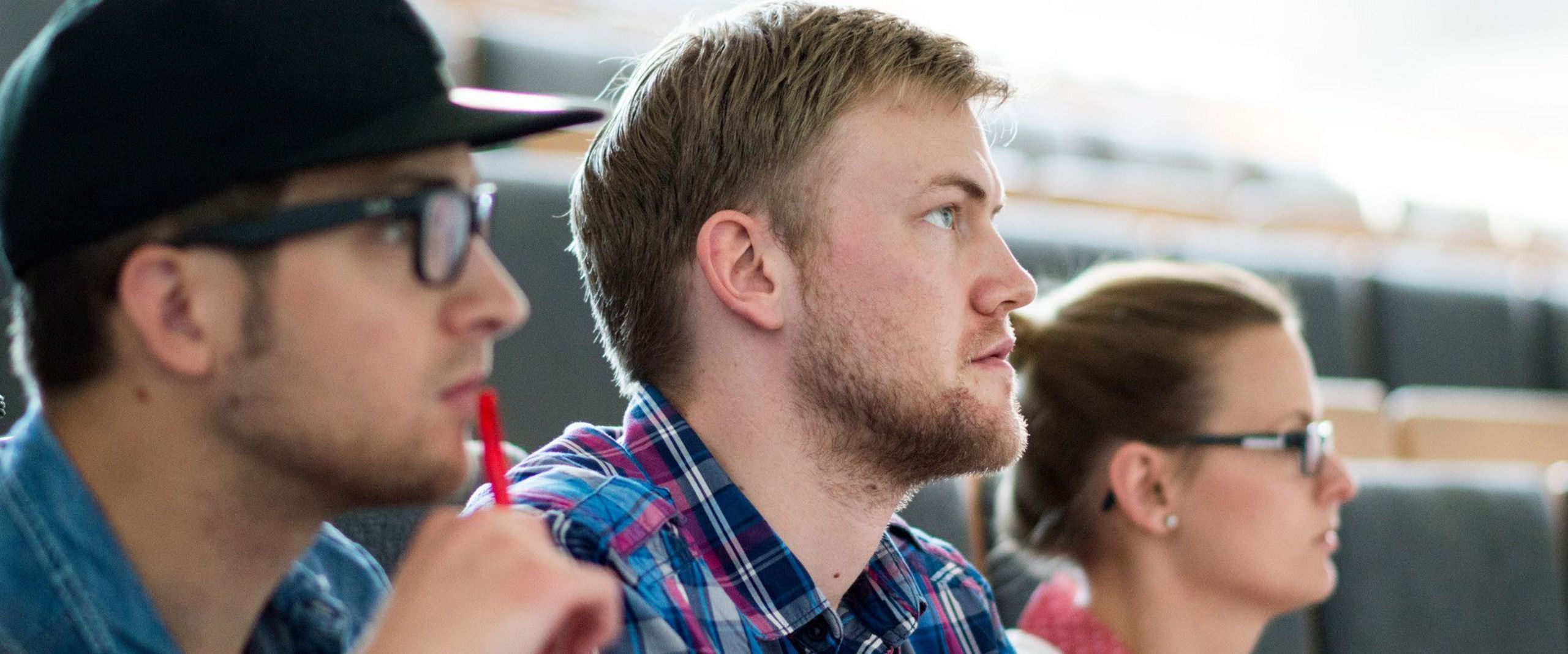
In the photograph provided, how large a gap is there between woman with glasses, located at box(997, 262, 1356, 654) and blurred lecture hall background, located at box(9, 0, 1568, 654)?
9cm

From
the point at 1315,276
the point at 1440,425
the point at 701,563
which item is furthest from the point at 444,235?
the point at 1440,425

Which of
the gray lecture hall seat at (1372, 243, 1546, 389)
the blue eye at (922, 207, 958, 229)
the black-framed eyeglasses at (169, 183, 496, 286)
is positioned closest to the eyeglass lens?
the black-framed eyeglasses at (169, 183, 496, 286)

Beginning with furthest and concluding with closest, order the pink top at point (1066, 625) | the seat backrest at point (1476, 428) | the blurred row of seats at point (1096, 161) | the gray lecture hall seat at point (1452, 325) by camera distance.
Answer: the gray lecture hall seat at point (1452, 325) < the blurred row of seats at point (1096, 161) < the seat backrest at point (1476, 428) < the pink top at point (1066, 625)

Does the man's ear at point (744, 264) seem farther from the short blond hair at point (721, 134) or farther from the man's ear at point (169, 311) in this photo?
the man's ear at point (169, 311)

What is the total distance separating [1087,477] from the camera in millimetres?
1177

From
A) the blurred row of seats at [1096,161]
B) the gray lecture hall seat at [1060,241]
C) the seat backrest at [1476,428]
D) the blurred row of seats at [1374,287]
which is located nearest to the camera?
the gray lecture hall seat at [1060,241]

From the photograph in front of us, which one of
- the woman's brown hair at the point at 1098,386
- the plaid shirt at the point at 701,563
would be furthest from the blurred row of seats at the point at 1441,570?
the plaid shirt at the point at 701,563

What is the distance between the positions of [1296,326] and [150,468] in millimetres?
1029

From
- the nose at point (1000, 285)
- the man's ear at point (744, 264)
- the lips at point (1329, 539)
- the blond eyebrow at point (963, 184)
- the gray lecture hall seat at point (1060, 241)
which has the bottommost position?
the lips at point (1329, 539)

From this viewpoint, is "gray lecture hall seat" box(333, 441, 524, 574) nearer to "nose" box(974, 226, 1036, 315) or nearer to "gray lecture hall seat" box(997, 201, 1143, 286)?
"nose" box(974, 226, 1036, 315)

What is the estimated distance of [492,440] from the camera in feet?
1.81

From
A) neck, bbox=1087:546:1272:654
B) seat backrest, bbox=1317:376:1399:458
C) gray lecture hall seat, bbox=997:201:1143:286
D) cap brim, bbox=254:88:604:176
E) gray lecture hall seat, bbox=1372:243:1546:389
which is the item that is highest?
cap brim, bbox=254:88:604:176

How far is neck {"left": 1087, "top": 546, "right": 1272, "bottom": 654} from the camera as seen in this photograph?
1146mm

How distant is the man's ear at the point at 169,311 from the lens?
50 centimetres
